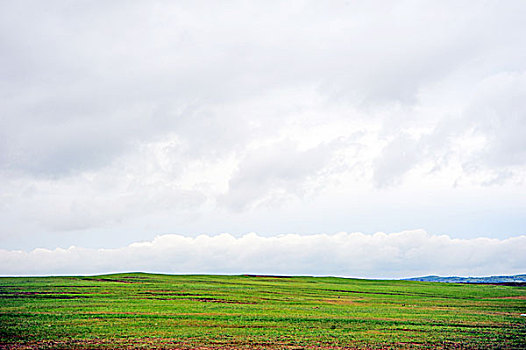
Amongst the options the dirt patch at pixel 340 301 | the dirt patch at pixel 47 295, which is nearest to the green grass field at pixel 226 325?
the dirt patch at pixel 47 295

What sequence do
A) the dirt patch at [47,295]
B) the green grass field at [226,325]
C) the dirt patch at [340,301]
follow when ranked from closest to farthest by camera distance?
1. the green grass field at [226,325]
2. the dirt patch at [47,295]
3. the dirt patch at [340,301]

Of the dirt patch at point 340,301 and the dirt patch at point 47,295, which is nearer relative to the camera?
the dirt patch at point 47,295

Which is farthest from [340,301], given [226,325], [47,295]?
[47,295]

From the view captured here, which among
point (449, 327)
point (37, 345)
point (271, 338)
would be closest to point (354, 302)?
point (449, 327)

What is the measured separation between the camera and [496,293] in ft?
337

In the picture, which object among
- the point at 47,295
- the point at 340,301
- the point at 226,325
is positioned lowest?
the point at 340,301

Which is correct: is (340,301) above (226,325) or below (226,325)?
below

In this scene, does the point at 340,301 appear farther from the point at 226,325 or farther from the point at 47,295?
the point at 47,295

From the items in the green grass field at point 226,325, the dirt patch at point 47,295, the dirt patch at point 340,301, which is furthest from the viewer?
the dirt patch at point 340,301

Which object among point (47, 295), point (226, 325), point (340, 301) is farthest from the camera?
point (340, 301)

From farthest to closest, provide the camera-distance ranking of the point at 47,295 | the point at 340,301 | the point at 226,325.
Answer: the point at 340,301
the point at 47,295
the point at 226,325

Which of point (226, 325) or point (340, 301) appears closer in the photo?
point (226, 325)

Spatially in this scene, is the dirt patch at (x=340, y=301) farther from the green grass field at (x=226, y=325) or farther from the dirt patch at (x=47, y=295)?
the dirt patch at (x=47, y=295)

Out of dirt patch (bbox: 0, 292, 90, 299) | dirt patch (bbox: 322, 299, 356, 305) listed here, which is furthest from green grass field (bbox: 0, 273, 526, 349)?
dirt patch (bbox: 322, 299, 356, 305)
